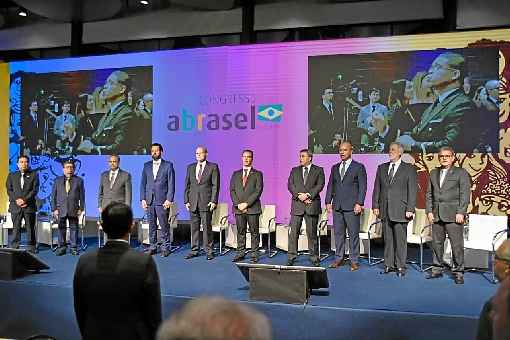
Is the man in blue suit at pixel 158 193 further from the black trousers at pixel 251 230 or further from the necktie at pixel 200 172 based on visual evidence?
the black trousers at pixel 251 230

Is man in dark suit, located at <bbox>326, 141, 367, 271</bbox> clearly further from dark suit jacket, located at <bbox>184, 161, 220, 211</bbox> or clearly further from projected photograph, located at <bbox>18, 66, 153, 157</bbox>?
projected photograph, located at <bbox>18, 66, 153, 157</bbox>

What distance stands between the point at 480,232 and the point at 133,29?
726 centimetres

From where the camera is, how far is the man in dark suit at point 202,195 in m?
7.14

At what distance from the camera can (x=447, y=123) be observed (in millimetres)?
7461

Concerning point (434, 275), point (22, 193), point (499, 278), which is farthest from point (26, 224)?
point (499, 278)

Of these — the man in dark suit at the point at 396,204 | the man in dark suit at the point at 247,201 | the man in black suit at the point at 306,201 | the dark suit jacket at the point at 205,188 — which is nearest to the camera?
the man in dark suit at the point at 396,204

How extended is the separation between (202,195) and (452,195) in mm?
3101

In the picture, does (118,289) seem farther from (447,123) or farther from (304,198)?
(447,123)

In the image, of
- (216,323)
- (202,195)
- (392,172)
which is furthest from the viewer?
(202,195)

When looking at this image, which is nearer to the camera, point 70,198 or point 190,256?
point 190,256

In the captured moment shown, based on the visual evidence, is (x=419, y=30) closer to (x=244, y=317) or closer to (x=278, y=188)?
(x=278, y=188)

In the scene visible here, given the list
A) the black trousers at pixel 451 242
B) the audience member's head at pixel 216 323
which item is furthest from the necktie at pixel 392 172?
the audience member's head at pixel 216 323

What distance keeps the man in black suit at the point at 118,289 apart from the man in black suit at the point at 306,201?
4.43 m

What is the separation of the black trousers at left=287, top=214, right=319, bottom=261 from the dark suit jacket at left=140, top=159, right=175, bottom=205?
1706 mm
